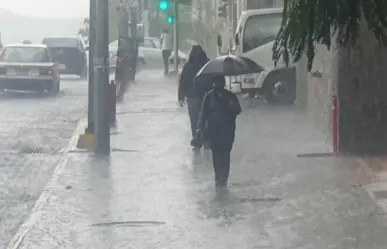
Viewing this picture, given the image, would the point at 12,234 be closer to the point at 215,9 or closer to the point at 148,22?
the point at 215,9

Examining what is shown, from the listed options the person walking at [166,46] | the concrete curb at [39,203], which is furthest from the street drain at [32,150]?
the person walking at [166,46]

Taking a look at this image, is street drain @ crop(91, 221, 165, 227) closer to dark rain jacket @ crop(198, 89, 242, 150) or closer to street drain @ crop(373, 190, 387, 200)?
dark rain jacket @ crop(198, 89, 242, 150)

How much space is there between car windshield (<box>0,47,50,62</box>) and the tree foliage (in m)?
23.0

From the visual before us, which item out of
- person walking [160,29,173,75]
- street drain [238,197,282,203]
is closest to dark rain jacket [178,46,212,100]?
street drain [238,197,282,203]

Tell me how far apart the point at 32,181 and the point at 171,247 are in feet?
15.9

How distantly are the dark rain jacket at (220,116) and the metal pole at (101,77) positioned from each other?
346 centimetres

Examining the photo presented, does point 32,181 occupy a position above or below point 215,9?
below

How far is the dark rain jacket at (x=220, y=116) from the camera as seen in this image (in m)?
12.5

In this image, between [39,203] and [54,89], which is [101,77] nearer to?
[39,203]

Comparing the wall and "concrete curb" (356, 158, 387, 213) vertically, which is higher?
the wall

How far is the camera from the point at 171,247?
370 inches

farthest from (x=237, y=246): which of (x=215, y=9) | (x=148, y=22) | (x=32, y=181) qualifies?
(x=148, y=22)

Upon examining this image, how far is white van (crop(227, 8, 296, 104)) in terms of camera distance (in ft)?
77.3

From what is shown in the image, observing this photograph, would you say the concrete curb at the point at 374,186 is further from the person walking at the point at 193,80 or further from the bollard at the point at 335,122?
the person walking at the point at 193,80
